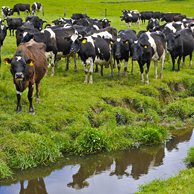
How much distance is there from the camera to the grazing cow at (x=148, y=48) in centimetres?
1462

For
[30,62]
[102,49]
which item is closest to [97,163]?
[30,62]

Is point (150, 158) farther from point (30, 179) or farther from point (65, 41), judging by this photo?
point (65, 41)

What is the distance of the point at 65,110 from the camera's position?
1170 cm

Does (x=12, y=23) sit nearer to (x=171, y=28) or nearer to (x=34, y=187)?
(x=171, y=28)

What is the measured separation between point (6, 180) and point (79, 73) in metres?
8.85

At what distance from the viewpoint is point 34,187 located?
27.4ft

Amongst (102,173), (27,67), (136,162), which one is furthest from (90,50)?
(102,173)

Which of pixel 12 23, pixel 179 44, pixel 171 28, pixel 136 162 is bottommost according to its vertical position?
pixel 136 162

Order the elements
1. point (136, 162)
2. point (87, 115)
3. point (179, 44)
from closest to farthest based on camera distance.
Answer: point (136, 162)
point (87, 115)
point (179, 44)

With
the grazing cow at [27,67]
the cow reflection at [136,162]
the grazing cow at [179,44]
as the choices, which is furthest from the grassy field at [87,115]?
the grazing cow at [179,44]

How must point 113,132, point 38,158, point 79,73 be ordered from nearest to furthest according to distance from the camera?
point 38,158
point 113,132
point 79,73

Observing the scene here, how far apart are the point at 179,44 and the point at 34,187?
1231cm

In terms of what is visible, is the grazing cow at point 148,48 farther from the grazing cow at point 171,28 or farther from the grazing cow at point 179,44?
the grazing cow at point 171,28

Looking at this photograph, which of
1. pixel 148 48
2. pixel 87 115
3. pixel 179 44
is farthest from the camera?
pixel 179 44
